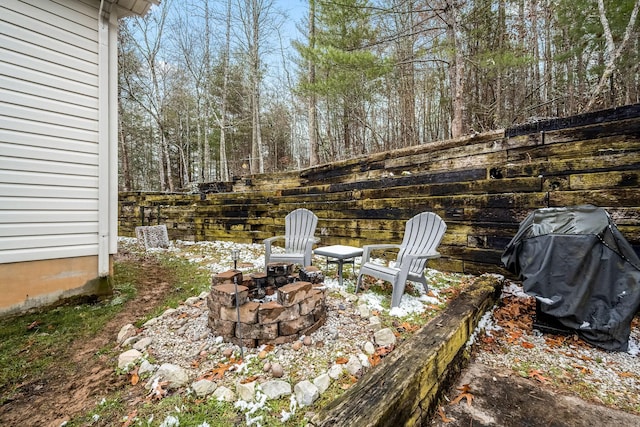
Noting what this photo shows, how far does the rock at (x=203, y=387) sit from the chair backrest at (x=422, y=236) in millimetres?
1738

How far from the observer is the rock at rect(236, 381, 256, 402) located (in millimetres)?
1171

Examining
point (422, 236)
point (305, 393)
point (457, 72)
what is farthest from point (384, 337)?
point (457, 72)

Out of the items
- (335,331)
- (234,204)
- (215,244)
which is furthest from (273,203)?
(335,331)

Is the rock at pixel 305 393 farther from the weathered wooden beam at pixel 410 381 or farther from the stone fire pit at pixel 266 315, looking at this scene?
the stone fire pit at pixel 266 315

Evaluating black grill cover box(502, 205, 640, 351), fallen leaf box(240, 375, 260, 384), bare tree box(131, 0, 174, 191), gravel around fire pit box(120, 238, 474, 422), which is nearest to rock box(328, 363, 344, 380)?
gravel around fire pit box(120, 238, 474, 422)

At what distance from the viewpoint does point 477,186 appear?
9.57 ft

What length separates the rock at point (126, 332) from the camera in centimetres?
179

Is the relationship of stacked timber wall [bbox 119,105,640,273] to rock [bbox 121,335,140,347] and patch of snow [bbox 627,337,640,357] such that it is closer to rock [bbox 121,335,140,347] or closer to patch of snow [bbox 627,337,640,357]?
patch of snow [bbox 627,337,640,357]

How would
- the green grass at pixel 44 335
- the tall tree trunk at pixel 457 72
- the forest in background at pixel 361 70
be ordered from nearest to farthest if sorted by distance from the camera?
the green grass at pixel 44 335
the tall tree trunk at pixel 457 72
the forest in background at pixel 361 70

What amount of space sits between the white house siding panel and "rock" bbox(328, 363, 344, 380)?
2.45m

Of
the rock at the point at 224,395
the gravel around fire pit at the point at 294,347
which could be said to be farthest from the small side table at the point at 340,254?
the rock at the point at 224,395

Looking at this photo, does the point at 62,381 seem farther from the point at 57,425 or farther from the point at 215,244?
the point at 215,244

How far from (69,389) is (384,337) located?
1.68 metres

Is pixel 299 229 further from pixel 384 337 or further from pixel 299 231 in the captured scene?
pixel 384 337
